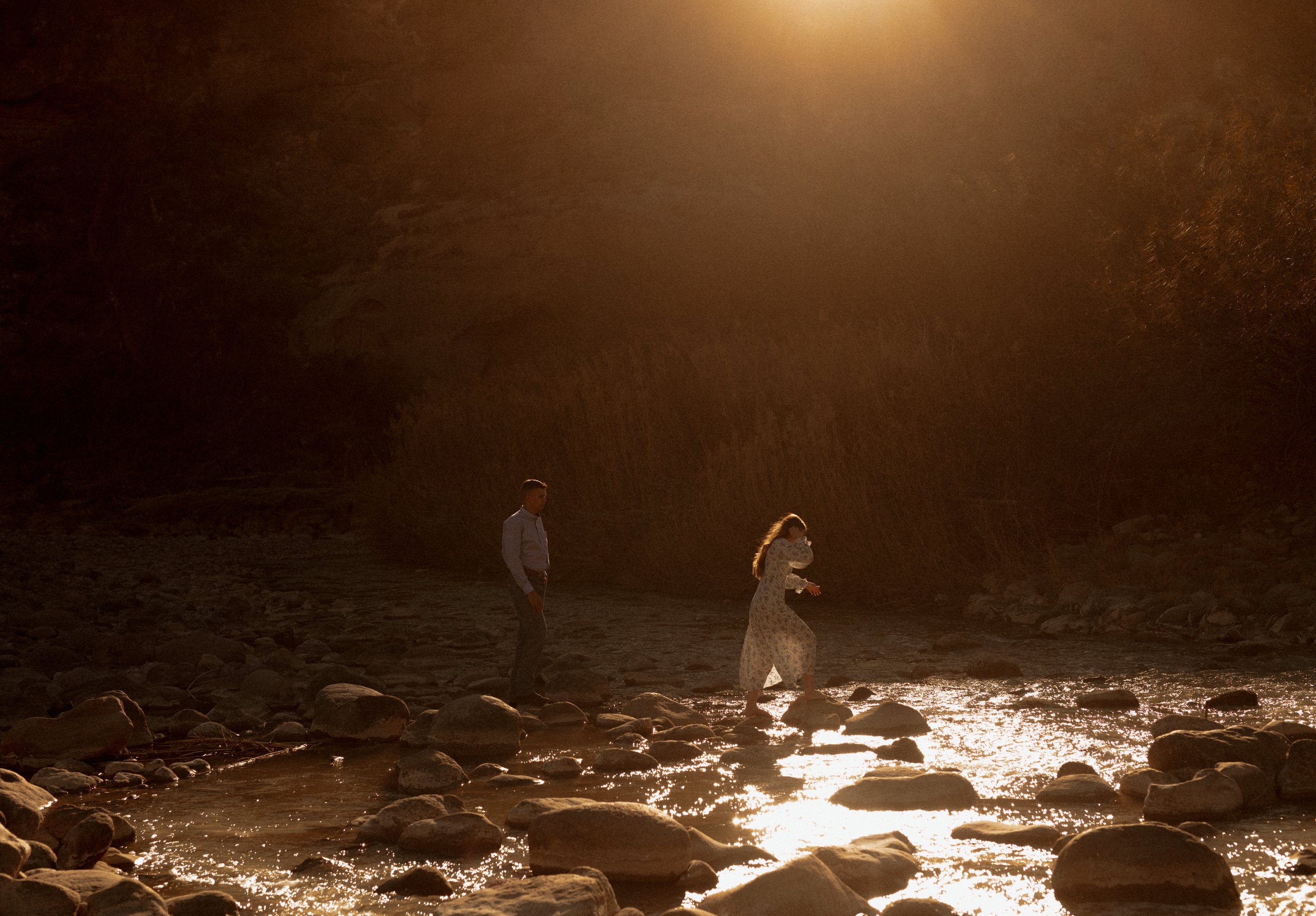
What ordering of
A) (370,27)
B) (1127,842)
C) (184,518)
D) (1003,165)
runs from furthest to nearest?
1. (370,27)
2. (184,518)
3. (1003,165)
4. (1127,842)

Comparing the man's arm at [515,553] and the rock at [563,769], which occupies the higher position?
the man's arm at [515,553]

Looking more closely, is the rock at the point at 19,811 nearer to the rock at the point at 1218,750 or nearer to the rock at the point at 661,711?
the rock at the point at 661,711

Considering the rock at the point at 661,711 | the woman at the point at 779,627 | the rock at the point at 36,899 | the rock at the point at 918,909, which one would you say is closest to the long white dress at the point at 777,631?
the woman at the point at 779,627

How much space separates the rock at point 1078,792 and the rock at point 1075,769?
0.16 meters

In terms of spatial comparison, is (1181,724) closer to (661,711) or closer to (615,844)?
(661,711)

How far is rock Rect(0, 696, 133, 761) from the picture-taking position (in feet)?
23.2

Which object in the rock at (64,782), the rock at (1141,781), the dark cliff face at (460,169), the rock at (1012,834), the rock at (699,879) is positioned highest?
the dark cliff face at (460,169)

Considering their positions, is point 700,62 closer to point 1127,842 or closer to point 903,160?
point 903,160

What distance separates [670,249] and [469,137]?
7035 millimetres

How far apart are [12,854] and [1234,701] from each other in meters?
6.70

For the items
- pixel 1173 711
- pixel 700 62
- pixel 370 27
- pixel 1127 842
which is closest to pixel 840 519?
pixel 1173 711

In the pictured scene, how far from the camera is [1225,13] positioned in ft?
88.9

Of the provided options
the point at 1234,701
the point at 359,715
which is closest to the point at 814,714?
the point at 1234,701

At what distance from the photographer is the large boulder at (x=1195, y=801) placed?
5234 mm
